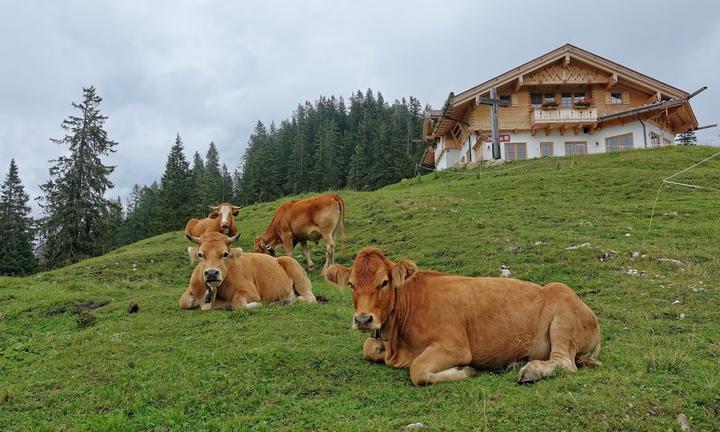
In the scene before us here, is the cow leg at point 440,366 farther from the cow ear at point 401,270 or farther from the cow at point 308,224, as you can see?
the cow at point 308,224

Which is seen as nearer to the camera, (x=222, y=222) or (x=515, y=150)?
(x=222, y=222)

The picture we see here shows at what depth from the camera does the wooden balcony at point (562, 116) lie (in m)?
41.8

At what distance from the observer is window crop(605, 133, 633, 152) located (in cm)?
4238

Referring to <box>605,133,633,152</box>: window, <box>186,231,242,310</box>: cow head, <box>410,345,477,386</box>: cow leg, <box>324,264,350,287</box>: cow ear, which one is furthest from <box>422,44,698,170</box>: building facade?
<box>410,345,477,386</box>: cow leg

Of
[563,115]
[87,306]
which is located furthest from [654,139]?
[87,306]

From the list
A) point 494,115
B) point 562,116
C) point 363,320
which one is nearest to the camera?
point 363,320

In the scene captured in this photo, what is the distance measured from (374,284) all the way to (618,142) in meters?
41.4

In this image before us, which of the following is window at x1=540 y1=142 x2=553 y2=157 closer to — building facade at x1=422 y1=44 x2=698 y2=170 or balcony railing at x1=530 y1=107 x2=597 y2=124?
building facade at x1=422 y1=44 x2=698 y2=170

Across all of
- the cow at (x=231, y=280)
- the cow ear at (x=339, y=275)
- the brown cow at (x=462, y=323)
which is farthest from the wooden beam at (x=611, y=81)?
the cow ear at (x=339, y=275)

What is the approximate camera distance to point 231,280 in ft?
36.4

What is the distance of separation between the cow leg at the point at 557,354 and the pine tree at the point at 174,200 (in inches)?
2366

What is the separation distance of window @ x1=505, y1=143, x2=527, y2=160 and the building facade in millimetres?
73

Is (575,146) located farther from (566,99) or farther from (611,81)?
(611,81)

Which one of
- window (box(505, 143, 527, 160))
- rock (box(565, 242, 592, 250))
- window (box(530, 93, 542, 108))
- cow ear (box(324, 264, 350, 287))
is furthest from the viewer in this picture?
window (box(530, 93, 542, 108))
